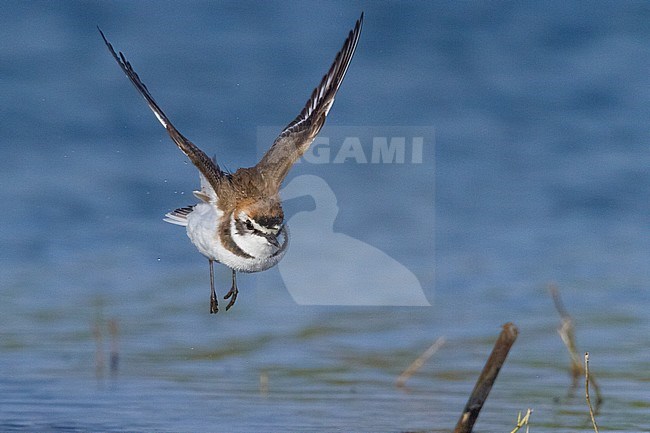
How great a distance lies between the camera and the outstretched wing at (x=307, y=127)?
348 inches

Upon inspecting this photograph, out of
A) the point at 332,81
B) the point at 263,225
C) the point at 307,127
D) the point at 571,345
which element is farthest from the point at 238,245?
the point at 571,345

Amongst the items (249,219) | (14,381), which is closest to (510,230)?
(14,381)

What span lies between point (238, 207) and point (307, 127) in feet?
4.63

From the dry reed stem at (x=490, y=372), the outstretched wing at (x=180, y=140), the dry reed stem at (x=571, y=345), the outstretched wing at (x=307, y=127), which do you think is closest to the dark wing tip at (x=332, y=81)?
the outstretched wing at (x=307, y=127)

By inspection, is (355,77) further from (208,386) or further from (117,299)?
(208,386)

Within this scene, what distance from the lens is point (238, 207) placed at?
27.3ft

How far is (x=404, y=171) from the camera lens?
17531 mm

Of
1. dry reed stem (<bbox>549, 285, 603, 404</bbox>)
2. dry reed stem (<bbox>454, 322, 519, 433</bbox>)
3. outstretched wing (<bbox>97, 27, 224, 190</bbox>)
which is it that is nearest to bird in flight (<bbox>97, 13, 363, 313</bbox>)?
outstretched wing (<bbox>97, 27, 224, 190</bbox>)

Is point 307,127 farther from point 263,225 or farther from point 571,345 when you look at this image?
point 571,345

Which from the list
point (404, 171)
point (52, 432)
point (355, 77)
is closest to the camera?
point (52, 432)

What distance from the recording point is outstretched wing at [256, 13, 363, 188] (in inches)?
348

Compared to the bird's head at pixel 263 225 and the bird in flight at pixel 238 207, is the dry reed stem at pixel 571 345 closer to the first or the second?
the bird in flight at pixel 238 207

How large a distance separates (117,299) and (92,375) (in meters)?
2.76

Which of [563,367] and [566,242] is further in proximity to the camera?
[566,242]
